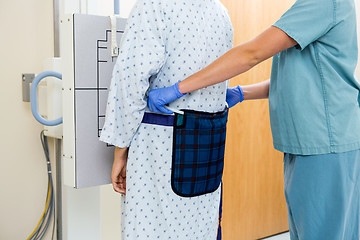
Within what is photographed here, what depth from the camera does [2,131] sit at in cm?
177

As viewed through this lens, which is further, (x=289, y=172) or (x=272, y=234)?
(x=272, y=234)

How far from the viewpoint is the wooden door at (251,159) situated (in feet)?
7.84

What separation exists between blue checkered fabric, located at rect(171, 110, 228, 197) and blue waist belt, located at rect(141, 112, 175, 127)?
0.02 m

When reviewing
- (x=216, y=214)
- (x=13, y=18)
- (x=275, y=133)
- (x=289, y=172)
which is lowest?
(x=216, y=214)

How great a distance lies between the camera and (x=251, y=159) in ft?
8.32

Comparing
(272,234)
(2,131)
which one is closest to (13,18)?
(2,131)

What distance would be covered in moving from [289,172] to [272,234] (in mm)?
1528

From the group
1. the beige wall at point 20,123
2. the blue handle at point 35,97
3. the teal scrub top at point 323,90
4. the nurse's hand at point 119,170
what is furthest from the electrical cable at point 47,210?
the teal scrub top at point 323,90

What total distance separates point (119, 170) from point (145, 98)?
0.78 ft

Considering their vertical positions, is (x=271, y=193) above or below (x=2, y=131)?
below

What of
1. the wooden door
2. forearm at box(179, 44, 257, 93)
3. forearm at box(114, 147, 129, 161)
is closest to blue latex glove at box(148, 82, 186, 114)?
forearm at box(179, 44, 257, 93)

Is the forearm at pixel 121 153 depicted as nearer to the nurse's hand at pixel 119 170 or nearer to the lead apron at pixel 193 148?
the nurse's hand at pixel 119 170

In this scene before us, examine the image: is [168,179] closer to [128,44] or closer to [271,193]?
[128,44]

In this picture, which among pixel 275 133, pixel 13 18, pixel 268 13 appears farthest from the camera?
pixel 268 13
